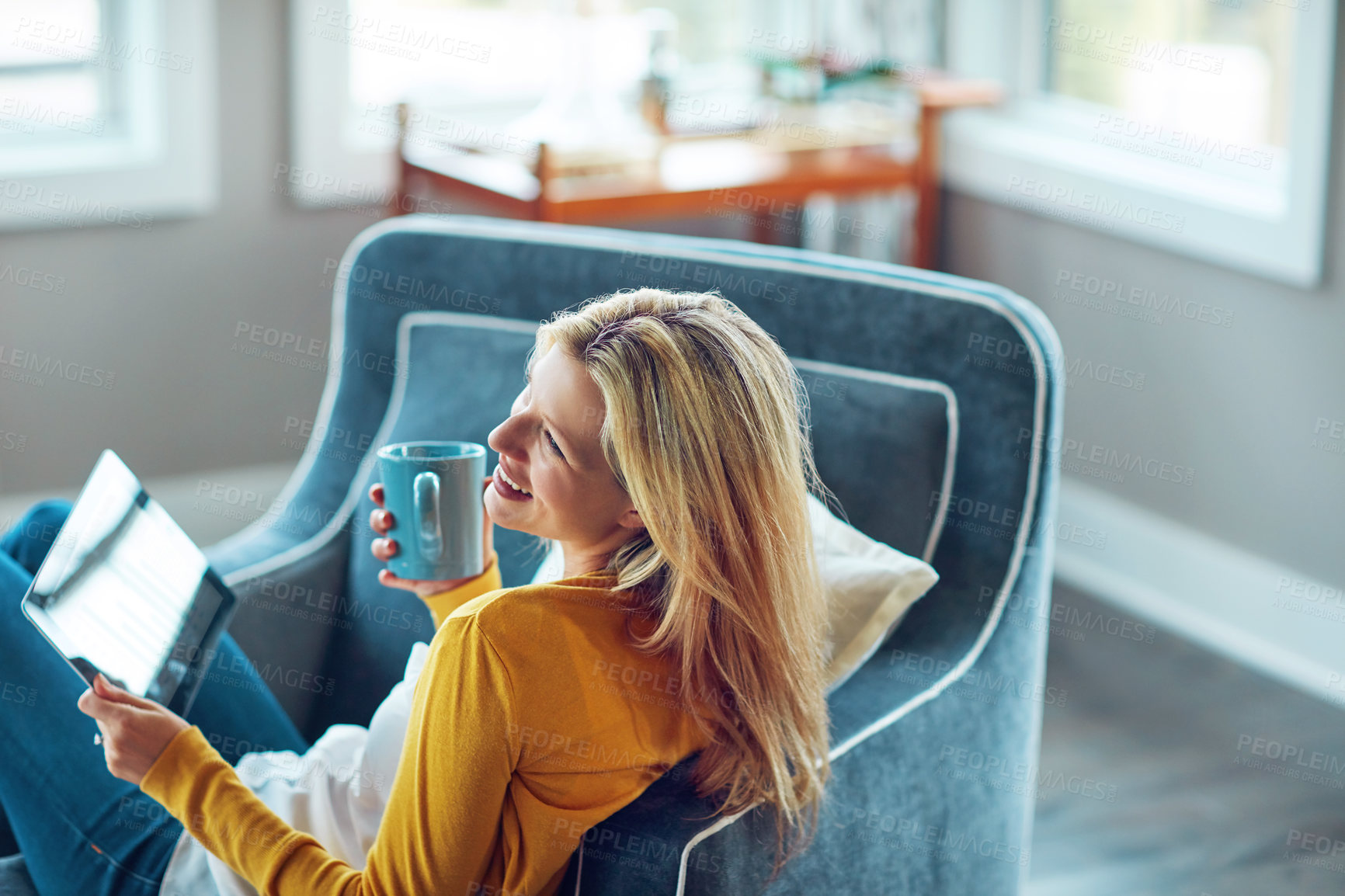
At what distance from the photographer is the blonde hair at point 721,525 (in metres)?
1.02

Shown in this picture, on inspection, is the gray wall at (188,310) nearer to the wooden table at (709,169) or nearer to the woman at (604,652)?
the wooden table at (709,169)

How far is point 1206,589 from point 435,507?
1.93 meters

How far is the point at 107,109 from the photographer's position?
287cm

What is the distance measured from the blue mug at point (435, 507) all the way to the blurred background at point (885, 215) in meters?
1.32

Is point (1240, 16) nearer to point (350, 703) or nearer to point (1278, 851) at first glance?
point (1278, 851)

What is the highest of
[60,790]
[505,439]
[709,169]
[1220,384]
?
[709,169]

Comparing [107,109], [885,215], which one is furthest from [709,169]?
[107,109]

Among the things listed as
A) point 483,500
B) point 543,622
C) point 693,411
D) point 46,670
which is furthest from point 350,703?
point 693,411

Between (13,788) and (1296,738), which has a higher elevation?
(13,788)

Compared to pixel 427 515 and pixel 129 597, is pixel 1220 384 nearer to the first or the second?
pixel 427 515

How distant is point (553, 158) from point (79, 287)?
101 centimetres

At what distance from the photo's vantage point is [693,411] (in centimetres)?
101

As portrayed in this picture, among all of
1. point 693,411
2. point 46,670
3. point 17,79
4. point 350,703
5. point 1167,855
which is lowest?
point 1167,855

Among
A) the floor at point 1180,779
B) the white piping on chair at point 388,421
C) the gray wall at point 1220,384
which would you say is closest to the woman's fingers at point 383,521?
the white piping on chair at point 388,421
